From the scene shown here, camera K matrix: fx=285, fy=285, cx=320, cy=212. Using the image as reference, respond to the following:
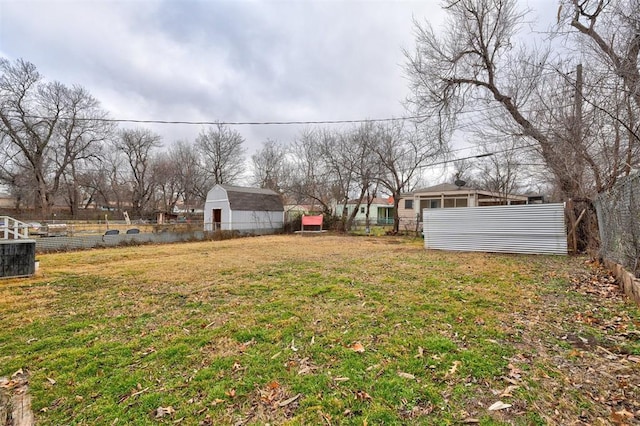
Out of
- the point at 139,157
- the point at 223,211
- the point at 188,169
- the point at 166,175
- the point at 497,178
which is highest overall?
the point at 139,157

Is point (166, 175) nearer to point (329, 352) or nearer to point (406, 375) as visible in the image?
point (329, 352)

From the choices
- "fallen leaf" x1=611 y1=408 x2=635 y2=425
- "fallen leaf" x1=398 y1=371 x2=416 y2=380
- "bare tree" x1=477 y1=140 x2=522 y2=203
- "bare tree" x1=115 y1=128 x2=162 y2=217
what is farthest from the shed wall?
"bare tree" x1=115 y1=128 x2=162 y2=217

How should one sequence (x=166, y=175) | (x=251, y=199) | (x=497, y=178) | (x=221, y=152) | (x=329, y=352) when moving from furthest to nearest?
(x=166, y=175)
(x=221, y=152)
(x=497, y=178)
(x=251, y=199)
(x=329, y=352)

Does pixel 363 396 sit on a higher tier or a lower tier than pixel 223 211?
lower

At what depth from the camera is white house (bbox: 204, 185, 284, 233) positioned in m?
17.7

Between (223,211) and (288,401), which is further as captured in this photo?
(223,211)

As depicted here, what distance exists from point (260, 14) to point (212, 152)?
2439 cm

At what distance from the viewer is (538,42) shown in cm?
790

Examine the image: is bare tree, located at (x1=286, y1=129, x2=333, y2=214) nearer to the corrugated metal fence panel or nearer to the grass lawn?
the corrugated metal fence panel

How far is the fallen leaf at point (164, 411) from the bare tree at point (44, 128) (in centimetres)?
2730

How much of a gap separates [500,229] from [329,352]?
347 inches

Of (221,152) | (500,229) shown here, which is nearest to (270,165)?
(221,152)

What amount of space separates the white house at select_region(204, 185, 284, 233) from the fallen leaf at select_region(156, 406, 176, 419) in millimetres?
15661

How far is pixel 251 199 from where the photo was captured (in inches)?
750
